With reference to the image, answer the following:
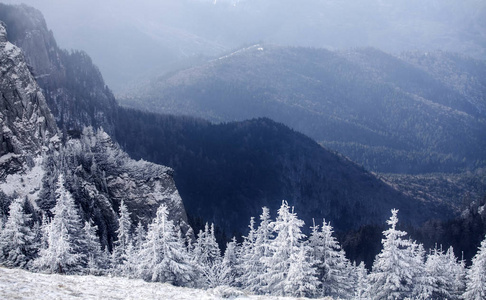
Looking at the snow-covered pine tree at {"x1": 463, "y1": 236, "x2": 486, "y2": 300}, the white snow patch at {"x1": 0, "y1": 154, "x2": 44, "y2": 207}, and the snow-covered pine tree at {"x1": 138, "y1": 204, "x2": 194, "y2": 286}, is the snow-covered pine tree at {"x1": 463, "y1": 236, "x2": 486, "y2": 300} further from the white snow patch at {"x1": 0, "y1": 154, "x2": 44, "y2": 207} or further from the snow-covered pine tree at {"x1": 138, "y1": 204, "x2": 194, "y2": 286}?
the white snow patch at {"x1": 0, "y1": 154, "x2": 44, "y2": 207}

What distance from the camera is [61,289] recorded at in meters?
27.2

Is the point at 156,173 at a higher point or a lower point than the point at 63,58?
lower

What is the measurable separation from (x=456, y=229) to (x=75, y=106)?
121 meters

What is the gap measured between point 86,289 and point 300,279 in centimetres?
1557

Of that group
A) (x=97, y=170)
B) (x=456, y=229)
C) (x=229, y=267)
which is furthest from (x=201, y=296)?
(x=456, y=229)

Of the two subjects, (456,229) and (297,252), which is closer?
(297,252)

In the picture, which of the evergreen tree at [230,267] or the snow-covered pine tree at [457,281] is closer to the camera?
the snow-covered pine tree at [457,281]

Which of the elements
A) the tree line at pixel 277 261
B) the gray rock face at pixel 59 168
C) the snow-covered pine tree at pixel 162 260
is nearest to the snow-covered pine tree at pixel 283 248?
the tree line at pixel 277 261

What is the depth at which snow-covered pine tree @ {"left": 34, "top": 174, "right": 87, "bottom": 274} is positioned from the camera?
129 ft

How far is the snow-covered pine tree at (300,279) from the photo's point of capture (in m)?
36.4

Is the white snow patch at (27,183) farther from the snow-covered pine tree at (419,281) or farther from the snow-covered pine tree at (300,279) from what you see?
the snow-covered pine tree at (419,281)

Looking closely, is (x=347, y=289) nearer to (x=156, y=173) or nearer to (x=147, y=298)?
(x=147, y=298)

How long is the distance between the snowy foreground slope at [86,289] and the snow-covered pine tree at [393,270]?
12396 mm

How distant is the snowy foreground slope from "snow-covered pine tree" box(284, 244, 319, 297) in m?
6.46
